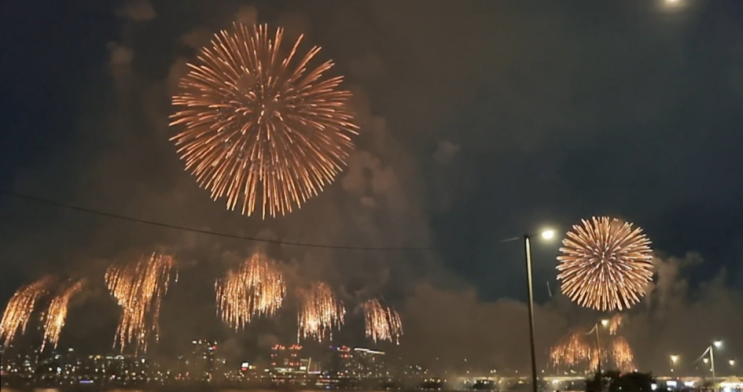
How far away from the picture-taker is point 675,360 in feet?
282

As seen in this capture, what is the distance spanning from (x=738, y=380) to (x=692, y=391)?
10837 millimetres

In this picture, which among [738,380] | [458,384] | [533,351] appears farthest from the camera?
[458,384]

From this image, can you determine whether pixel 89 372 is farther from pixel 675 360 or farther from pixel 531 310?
pixel 531 310

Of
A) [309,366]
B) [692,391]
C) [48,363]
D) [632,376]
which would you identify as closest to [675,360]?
[692,391]

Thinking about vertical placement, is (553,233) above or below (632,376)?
above

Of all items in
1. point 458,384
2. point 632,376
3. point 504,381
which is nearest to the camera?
point 632,376

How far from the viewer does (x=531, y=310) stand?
2792 centimetres

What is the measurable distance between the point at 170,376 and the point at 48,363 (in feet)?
127

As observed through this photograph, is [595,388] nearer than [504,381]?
Yes

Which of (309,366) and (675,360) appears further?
(309,366)

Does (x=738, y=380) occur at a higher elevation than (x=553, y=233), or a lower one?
lower

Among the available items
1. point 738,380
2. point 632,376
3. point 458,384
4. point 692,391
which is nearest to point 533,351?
point 632,376

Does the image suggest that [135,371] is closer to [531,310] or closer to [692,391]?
[692,391]

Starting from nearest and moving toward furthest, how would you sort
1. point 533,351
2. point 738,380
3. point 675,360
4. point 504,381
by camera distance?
point 533,351 < point 738,380 < point 675,360 < point 504,381
